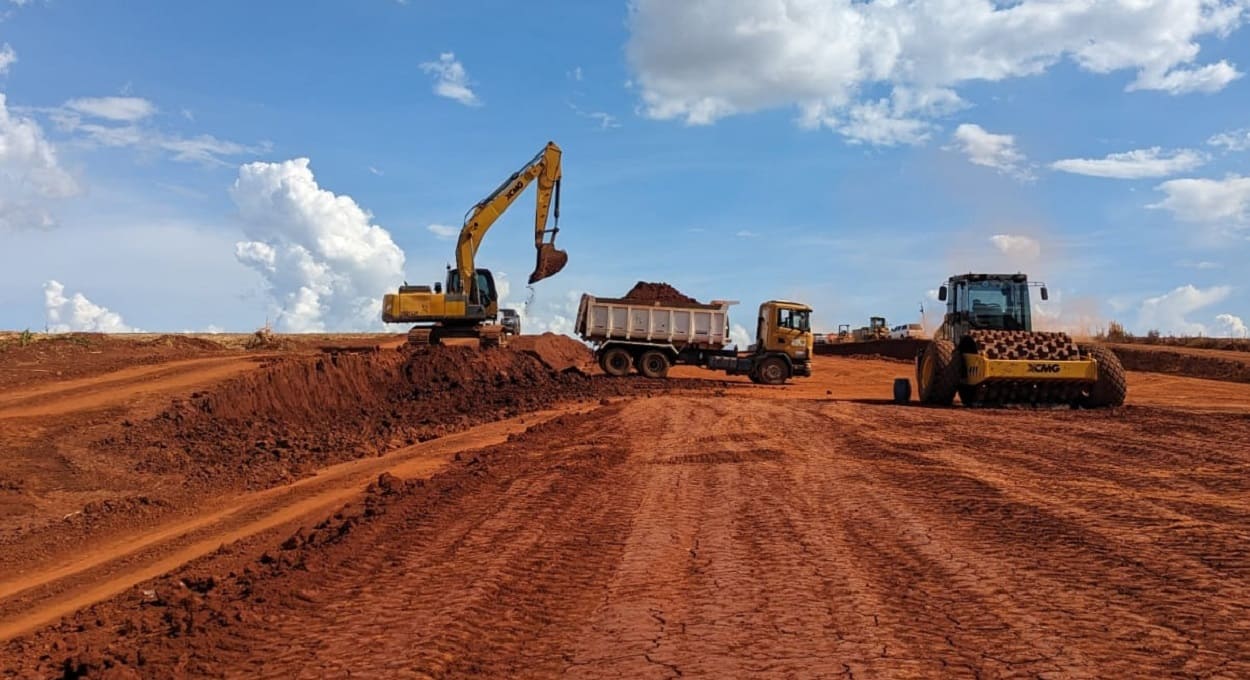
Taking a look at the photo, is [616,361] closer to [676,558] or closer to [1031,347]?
[1031,347]

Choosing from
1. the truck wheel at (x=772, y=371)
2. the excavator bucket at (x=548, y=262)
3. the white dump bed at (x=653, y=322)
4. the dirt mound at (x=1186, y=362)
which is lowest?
the truck wheel at (x=772, y=371)

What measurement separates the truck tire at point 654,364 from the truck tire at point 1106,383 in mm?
13692

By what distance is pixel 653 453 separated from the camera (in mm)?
12398

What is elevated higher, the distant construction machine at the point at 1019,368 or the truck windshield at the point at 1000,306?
the truck windshield at the point at 1000,306

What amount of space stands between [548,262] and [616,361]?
3983mm

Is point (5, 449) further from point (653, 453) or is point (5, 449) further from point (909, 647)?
point (909, 647)

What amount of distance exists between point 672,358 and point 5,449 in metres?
19.0

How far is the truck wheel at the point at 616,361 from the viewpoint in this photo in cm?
2992

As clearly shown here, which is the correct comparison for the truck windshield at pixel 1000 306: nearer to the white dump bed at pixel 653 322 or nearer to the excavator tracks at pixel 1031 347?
the excavator tracks at pixel 1031 347

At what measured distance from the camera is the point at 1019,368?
727 inches

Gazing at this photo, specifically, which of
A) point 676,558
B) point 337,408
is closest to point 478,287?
point 337,408

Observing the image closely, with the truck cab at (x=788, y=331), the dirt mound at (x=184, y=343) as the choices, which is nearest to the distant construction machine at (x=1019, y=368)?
the truck cab at (x=788, y=331)

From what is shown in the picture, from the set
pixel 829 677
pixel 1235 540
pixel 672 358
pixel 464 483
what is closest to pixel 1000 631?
pixel 829 677

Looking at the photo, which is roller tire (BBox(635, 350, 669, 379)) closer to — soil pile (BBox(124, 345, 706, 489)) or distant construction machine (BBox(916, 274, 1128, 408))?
soil pile (BBox(124, 345, 706, 489))
